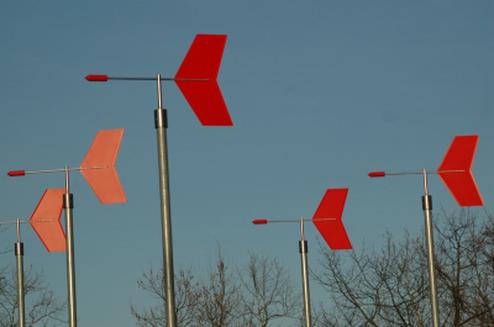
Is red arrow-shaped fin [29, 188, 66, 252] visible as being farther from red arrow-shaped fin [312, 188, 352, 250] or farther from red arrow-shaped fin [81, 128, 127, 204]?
red arrow-shaped fin [312, 188, 352, 250]

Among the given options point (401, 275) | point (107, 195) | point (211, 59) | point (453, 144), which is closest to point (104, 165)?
point (107, 195)

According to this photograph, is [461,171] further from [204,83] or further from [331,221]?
[204,83]

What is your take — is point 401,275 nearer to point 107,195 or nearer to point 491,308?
point 491,308

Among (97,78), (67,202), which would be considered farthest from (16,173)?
(97,78)

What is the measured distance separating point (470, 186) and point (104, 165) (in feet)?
23.2

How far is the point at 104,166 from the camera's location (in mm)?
18688

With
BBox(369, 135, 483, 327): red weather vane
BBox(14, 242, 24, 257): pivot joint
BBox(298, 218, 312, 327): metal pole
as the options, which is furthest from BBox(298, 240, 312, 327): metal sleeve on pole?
BBox(14, 242, 24, 257): pivot joint

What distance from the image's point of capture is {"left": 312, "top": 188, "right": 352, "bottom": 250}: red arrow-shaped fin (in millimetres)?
24547

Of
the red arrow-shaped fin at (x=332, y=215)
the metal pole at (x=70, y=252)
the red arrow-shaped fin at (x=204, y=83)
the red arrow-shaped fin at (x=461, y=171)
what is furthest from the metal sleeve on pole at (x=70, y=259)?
the red arrow-shaped fin at (x=461, y=171)

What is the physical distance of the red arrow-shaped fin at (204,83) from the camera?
49.6 ft

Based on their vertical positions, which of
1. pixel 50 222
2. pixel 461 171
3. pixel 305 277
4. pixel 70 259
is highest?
pixel 461 171

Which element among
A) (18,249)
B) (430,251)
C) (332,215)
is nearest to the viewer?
(430,251)

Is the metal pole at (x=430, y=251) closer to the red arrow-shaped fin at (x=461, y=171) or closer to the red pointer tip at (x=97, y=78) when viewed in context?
the red arrow-shaped fin at (x=461, y=171)

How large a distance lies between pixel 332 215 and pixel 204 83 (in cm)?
996
